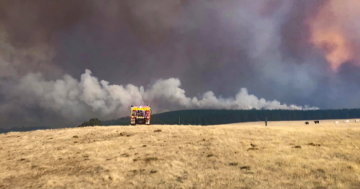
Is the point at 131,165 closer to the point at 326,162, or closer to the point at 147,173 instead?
the point at 147,173

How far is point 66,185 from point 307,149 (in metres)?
16.3

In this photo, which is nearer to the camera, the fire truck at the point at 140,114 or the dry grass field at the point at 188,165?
the dry grass field at the point at 188,165

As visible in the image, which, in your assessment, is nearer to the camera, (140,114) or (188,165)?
(188,165)

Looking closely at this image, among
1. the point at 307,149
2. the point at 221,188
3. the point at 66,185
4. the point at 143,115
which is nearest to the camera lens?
the point at 221,188

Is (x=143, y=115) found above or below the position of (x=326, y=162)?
above

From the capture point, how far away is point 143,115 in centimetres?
4425

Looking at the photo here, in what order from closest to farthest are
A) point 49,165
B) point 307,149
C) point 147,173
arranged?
point 147,173 → point 49,165 → point 307,149

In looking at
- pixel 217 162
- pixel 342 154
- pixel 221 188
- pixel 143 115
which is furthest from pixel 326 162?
pixel 143 115

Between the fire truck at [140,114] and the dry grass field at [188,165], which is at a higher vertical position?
the fire truck at [140,114]

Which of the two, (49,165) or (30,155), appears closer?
(49,165)

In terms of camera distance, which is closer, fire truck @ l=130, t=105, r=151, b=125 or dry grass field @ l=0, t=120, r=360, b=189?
dry grass field @ l=0, t=120, r=360, b=189

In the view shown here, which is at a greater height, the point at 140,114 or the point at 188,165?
the point at 140,114

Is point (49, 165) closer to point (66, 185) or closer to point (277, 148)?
point (66, 185)

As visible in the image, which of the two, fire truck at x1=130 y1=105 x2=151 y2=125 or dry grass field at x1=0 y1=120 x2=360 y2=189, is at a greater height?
fire truck at x1=130 y1=105 x2=151 y2=125
